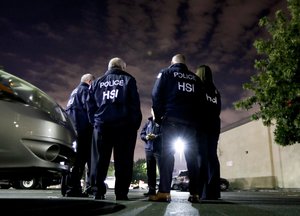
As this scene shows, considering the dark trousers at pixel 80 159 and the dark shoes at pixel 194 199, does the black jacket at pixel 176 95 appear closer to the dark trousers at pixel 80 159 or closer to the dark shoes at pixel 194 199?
the dark shoes at pixel 194 199

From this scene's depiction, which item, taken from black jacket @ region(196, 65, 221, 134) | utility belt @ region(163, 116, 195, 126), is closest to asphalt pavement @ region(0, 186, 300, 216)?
utility belt @ region(163, 116, 195, 126)

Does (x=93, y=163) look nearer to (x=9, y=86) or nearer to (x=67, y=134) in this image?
(x=67, y=134)

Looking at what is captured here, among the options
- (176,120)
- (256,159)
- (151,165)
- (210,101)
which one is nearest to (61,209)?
(176,120)

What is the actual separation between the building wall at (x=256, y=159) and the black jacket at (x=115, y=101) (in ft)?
65.9

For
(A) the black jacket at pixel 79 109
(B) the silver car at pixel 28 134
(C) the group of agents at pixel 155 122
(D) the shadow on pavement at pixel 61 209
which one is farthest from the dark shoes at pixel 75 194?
(B) the silver car at pixel 28 134

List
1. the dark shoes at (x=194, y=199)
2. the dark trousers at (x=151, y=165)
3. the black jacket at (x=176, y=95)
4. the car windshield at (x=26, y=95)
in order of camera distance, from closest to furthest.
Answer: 1. the car windshield at (x=26, y=95)
2. the dark shoes at (x=194, y=199)
3. the black jacket at (x=176, y=95)
4. the dark trousers at (x=151, y=165)

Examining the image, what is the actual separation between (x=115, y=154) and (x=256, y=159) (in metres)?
25.4

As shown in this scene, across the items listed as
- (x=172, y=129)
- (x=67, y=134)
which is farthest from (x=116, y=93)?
(x=67, y=134)

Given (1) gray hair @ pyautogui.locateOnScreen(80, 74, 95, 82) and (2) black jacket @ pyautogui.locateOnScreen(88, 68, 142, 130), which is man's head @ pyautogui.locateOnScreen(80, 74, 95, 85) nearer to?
(1) gray hair @ pyautogui.locateOnScreen(80, 74, 95, 82)

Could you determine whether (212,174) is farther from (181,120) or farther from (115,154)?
(115,154)

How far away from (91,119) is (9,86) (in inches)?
73.2

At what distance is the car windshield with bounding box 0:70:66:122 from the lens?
3.08 metres

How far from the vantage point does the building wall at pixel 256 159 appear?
2338cm

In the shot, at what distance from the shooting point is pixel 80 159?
18.2 ft
